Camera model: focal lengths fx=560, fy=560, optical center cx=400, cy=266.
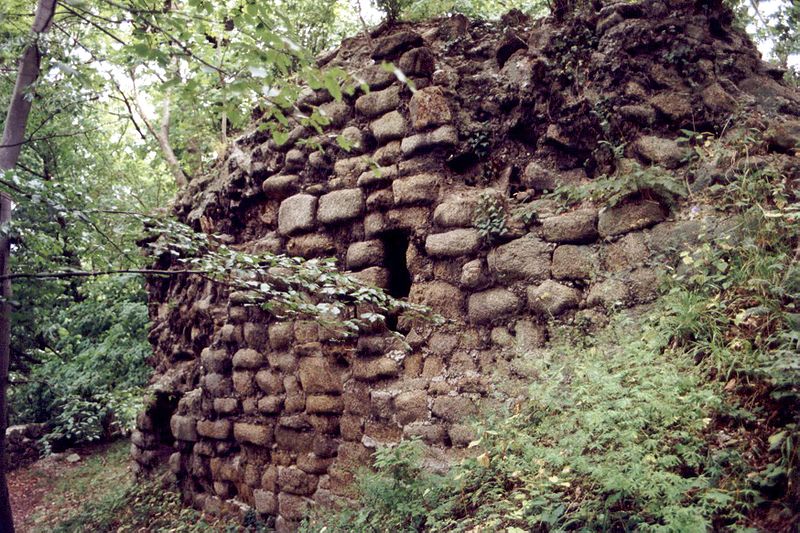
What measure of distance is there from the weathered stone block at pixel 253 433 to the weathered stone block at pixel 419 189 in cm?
199

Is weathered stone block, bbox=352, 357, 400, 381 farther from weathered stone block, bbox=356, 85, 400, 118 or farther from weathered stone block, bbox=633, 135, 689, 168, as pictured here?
weathered stone block, bbox=633, 135, 689, 168

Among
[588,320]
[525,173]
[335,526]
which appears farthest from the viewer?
[525,173]

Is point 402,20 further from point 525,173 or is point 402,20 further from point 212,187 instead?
point 212,187

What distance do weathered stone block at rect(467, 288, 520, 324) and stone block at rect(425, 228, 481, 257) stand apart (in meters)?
0.29

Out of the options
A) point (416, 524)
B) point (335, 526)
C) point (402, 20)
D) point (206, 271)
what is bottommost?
point (335, 526)

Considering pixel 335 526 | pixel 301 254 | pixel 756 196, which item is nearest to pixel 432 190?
pixel 301 254

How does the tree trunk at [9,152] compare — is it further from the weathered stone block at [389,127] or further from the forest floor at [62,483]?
the weathered stone block at [389,127]

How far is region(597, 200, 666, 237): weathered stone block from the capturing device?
117 inches

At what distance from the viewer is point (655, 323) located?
8.95 feet

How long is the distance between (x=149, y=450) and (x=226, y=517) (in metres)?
1.67

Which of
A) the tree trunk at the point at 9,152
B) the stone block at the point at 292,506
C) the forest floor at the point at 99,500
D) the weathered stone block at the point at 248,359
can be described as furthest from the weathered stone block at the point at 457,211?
the tree trunk at the point at 9,152

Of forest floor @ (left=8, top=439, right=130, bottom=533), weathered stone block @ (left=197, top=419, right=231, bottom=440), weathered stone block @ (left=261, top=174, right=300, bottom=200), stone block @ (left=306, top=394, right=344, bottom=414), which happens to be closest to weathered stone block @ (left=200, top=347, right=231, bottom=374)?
weathered stone block @ (left=197, top=419, right=231, bottom=440)

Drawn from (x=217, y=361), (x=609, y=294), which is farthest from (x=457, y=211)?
(x=217, y=361)

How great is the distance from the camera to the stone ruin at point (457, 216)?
3121 millimetres
